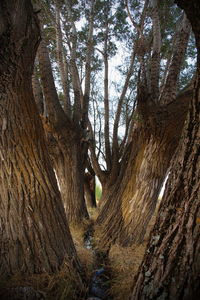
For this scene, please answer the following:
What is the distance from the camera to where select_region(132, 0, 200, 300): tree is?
1.08 meters

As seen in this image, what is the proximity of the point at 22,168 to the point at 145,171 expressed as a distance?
1.85m

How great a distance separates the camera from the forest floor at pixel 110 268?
1865 mm

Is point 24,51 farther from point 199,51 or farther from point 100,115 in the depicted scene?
point 100,115

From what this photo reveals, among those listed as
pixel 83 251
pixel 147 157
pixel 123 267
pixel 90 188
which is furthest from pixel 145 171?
pixel 90 188

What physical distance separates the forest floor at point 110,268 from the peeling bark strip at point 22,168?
515 millimetres

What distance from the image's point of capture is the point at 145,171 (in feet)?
9.33

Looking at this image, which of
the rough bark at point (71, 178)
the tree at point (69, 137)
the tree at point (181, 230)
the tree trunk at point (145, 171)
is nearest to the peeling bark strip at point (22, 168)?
the tree at point (181, 230)

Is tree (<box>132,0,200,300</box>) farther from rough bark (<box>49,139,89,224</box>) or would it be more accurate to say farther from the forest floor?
rough bark (<box>49,139,89,224</box>)

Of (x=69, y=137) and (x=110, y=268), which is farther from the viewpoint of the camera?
(x=69, y=137)

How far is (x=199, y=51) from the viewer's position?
1181 mm

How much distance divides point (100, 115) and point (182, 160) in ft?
16.4

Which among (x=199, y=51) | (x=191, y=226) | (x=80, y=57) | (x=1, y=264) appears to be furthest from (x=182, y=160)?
(x=80, y=57)

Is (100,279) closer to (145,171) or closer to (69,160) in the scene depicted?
(145,171)

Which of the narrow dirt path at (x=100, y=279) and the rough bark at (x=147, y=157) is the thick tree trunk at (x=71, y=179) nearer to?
the rough bark at (x=147, y=157)
